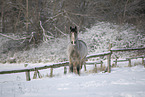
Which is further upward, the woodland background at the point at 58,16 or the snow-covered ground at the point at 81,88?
the woodland background at the point at 58,16

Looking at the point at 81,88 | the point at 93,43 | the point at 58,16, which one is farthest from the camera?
the point at 58,16

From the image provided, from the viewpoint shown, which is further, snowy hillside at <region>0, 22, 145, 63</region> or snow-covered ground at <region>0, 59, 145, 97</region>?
snowy hillside at <region>0, 22, 145, 63</region>

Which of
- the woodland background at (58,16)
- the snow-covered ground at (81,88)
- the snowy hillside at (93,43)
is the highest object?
the woodland background at (58,16)

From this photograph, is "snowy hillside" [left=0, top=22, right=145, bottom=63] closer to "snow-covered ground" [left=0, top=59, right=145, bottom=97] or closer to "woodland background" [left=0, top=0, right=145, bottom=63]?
"woodland background" [left=0, top=0, right=145, bottom=63]

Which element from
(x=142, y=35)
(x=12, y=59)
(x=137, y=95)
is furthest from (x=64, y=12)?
(x=137, y=95)

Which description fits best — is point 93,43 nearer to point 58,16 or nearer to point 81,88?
point 58,16

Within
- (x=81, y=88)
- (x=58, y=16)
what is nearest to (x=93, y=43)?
(x=58, y=16)

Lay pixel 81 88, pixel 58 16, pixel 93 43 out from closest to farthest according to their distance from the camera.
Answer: pixel 81 88
pixel 93 43
pixel 58 16

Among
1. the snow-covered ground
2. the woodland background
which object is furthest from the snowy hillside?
the snow-covered ground

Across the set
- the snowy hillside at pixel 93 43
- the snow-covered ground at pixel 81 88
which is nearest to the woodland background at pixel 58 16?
the snowy hillside at pixel 93 43

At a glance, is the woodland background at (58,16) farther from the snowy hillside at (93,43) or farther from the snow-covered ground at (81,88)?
the snow-covered ground at (81,88)

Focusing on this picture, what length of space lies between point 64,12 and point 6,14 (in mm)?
9102

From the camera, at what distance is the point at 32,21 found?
18125mm

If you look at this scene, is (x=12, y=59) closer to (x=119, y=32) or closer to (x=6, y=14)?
(x=6, y=14)
